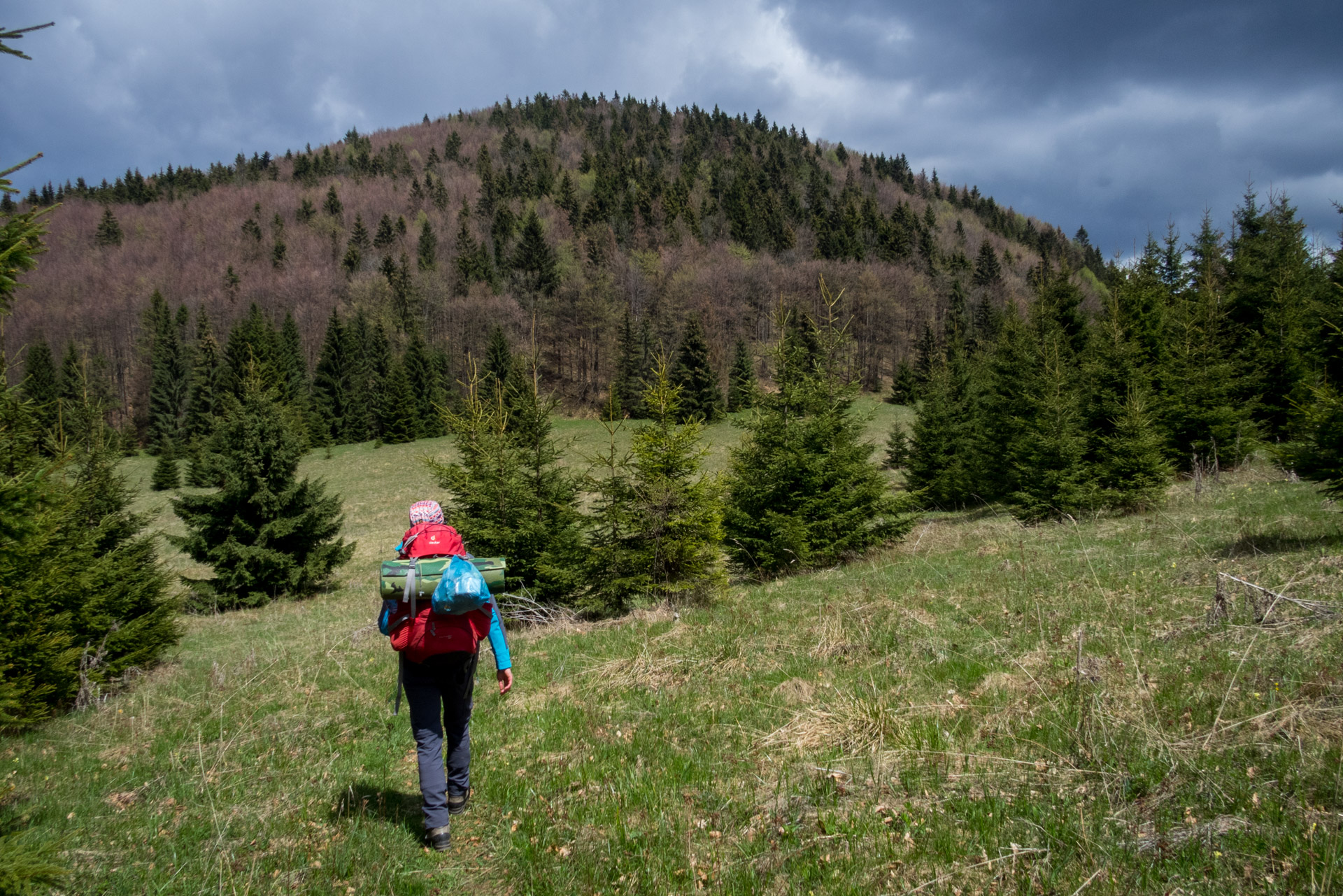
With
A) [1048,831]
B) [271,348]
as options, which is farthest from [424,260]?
[1048,831]

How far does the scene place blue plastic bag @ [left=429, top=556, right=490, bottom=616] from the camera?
364 centimetres

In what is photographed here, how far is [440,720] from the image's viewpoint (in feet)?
13.1

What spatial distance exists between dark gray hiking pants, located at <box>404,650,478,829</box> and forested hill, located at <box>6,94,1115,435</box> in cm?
4196

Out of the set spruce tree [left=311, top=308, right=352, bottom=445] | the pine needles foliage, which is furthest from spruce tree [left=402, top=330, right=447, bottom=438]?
the pine needles foliage

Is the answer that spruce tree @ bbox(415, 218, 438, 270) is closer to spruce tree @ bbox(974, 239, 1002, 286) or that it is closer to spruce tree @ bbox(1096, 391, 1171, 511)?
spruce tree @ bbox(974, 239, 1002, 286)

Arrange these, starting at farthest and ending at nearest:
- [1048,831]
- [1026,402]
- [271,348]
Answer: [271,348] → [1026,402] → [1048,831]

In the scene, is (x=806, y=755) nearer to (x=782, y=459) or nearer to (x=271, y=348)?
(x=782, y=459)

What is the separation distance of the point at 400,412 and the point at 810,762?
5386 centimetres

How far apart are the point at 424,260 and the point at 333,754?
94.0m

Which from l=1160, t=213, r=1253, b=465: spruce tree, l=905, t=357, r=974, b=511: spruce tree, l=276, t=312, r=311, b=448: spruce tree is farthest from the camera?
l=276, t=312, r=311, b=448: spruce tree

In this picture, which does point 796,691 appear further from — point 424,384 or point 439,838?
point 424,384

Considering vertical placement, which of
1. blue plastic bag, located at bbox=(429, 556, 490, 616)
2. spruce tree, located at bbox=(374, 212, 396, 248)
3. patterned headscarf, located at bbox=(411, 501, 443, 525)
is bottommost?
blue plastic bag, located at bbox=(429, 556, 490, 616)

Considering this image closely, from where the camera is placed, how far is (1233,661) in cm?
471

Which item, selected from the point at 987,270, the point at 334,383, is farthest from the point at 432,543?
the point at 987,270
